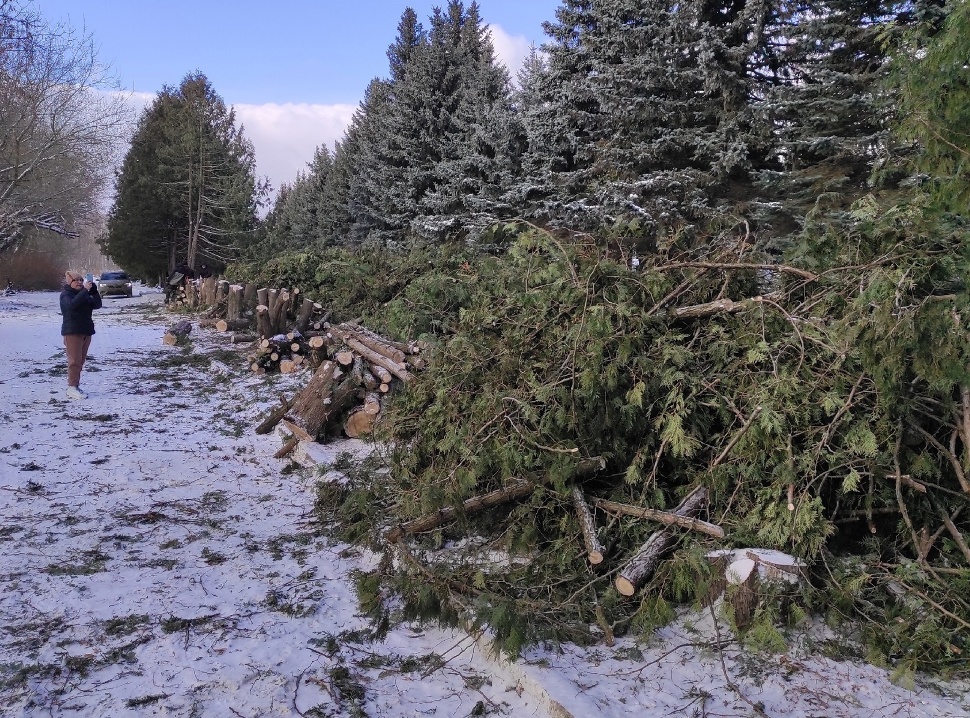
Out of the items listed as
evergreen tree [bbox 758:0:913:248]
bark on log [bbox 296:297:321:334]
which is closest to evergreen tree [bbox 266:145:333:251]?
bark on log [bbox 296:297:321:334]

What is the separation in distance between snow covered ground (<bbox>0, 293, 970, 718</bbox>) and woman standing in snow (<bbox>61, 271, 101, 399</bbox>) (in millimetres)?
2680

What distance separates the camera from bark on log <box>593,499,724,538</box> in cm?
377

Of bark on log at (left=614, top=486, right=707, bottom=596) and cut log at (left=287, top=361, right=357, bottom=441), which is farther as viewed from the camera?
cut log at (left=287, top=361, right=357, bottom=441)

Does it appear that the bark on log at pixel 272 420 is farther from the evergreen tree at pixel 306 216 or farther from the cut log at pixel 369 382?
the evergreen tree at pixel 306 216

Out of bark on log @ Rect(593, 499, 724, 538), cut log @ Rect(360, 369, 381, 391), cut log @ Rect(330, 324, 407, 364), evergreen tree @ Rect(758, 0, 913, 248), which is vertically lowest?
bark on log @ Rect(593, 499, 724, 538)

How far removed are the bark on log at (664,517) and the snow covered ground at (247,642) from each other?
0.55 metres

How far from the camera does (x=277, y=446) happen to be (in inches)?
273

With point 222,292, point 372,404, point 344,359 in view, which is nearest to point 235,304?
point 222,292

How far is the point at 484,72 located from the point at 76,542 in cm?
2154

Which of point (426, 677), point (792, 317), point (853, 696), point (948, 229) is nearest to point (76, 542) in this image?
point (426, 677)

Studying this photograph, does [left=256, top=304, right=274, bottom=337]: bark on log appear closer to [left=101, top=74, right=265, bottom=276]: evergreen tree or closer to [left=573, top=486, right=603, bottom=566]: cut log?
[left=573, top=486, right=603, bottom=566]: cut log

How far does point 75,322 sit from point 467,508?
7.00 metres

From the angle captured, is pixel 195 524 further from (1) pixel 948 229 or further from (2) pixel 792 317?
(1) pixel 948 229

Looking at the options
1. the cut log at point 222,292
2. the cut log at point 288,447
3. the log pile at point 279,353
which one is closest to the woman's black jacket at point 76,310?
the log pile at point 279,353
